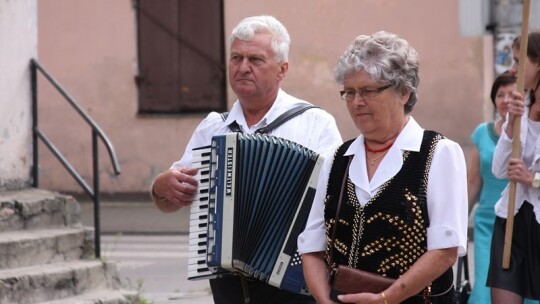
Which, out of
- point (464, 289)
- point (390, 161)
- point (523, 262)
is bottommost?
point (464, 289)

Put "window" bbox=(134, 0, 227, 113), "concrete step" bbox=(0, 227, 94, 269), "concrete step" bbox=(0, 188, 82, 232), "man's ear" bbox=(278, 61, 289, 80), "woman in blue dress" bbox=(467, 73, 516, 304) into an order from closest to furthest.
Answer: "man's ear" bbox=(278, 61, 289, 80), "woman in blue dress" bbox=(467, 73, 516, 304), "concrete step" bbox=(0, 227, 94, 269), "concrete step" bbox=(0, 188, 82, 232), "window" bbox=(134, 0, 227, 113)

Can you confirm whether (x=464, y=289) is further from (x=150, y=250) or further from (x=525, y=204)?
(x=150, y=250)

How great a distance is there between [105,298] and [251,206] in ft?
12.4

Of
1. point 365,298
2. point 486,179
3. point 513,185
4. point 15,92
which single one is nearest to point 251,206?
point 365,298

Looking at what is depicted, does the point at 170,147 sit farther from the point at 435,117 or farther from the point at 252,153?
the point at 252,153

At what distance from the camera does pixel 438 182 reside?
14.0ft

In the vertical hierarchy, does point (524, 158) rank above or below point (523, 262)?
above

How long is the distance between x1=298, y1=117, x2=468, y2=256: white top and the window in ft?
53.3

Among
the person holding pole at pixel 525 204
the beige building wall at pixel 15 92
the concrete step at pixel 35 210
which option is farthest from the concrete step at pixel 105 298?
the person holding pole at pixel 525 204

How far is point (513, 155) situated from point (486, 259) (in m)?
1.74

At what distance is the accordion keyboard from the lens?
209 inches

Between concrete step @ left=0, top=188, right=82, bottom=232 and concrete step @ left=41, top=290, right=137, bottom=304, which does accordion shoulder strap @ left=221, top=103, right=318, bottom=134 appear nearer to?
concrete step @ left=41, top=290, right=137, bottom=304

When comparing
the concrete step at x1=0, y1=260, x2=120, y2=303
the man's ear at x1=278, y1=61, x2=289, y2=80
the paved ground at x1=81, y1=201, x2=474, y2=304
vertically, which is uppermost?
the man's ear at x1=278, y1=61, x2=289, y2=80

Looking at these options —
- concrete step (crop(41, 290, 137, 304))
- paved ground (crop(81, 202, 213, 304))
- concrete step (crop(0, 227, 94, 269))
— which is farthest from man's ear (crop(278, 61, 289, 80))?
paved ground (crop(81, 202, 213, 304))
